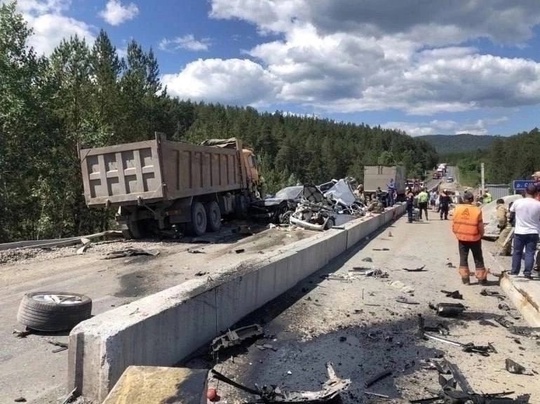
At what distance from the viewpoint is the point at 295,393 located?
4137 mm

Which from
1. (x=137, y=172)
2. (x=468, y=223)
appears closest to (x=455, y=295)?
(x=468, y=223)

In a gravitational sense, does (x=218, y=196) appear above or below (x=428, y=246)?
above

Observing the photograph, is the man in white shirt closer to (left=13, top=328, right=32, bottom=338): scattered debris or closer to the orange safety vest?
the orange safety vest

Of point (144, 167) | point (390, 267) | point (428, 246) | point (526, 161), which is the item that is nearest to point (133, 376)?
point (390, 267)

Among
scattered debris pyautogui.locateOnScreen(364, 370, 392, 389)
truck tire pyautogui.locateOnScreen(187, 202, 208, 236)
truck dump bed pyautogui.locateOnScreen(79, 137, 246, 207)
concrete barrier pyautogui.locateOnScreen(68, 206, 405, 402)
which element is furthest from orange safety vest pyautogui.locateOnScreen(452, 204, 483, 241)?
truck tire pyautogui.locateOnScreen(187, 202, 208, 236)

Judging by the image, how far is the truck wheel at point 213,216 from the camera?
629 inches

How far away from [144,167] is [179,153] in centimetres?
106

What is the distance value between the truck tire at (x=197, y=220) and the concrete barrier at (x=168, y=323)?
661 cm

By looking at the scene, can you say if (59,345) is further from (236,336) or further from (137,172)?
(137,172)

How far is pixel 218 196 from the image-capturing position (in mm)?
17031

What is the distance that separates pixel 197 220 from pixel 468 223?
7.96m

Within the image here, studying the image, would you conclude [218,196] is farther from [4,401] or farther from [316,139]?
[316,139]

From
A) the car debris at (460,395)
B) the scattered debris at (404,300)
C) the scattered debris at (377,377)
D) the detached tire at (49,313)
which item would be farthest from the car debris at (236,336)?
the scattered debris at (404,300)

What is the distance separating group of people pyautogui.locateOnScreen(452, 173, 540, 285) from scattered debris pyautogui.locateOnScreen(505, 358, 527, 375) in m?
4.14
